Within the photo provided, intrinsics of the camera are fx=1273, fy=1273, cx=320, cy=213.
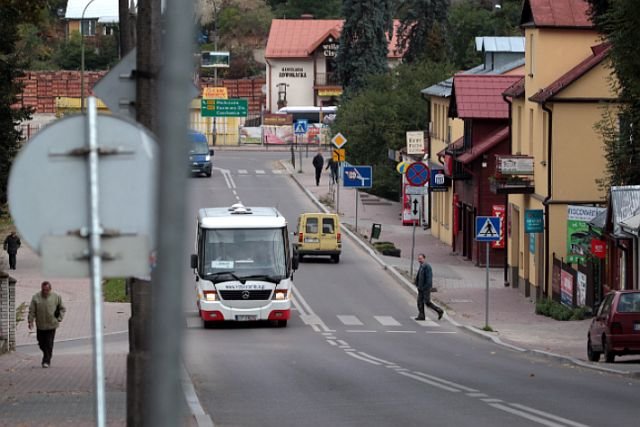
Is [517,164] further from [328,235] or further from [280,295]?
[280,295]

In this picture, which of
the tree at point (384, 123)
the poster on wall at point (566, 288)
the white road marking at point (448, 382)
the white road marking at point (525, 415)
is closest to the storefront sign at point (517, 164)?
the poster on wall at point (566, 288)

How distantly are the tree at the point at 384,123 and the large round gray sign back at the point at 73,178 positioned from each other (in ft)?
190

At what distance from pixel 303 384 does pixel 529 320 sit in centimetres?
1495

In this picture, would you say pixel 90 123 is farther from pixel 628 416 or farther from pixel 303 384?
pixel 303 384

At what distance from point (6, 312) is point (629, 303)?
472 inches

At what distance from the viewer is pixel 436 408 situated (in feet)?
55.0

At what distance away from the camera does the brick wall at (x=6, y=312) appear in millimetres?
24609

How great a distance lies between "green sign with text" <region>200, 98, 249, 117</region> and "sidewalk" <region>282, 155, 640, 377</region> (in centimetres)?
2584

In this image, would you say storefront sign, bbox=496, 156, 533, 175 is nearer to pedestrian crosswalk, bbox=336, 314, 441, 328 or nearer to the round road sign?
the round road sign

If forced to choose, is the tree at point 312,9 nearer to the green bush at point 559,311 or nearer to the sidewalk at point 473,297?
the sidewalk at point 473,297

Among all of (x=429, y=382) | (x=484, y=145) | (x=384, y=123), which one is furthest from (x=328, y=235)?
(x=429, y=382)

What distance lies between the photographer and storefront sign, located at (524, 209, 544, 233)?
123ft

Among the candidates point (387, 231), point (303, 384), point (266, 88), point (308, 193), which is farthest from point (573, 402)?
point (266, 88)

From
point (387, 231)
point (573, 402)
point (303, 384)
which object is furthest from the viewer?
point (387, 231)
